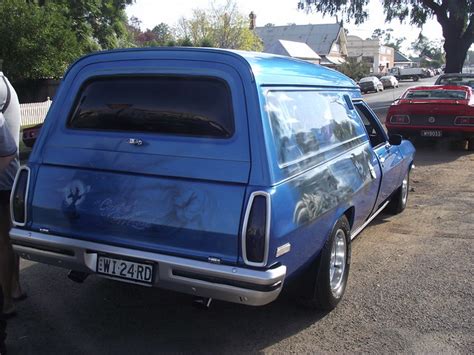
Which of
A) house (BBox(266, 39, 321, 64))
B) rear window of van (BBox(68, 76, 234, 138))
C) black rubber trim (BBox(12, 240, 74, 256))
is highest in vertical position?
house (BBox(266, 39, 321, 64))

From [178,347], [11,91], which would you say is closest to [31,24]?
[11,91]

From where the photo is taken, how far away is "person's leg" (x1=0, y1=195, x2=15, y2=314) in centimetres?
381

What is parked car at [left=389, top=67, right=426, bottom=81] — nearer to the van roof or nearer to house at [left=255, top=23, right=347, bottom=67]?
house at [left=255, top=23, right=347, bottom=67]

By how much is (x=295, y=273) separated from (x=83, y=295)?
190cm

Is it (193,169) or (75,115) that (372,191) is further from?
(75,115)

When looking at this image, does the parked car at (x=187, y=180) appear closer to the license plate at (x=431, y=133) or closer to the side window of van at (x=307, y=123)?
the side window of van at (x=307, y=123)

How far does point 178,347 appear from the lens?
3426mm

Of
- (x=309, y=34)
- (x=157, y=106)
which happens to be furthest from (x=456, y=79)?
(x=309, y=34)

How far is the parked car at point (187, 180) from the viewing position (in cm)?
300

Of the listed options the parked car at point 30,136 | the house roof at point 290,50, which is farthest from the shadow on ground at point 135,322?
the house roof at point 290,50

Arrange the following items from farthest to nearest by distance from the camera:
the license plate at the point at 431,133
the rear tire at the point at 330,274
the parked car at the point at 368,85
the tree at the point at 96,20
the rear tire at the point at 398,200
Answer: the parked car at the point at 368,85 < the tree at the point at 96,20 < the license plate at the point at 431,133 < the rear tire at the point at 398,200 < the rear tire at the point at 330,274

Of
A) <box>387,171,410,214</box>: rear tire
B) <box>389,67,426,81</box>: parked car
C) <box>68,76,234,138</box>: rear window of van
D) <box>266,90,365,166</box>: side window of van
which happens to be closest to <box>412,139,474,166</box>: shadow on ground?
<box>387,171,410,214</box>: rear tire

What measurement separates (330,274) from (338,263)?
25 centimetres

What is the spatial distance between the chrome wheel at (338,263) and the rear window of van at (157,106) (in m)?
1.39
